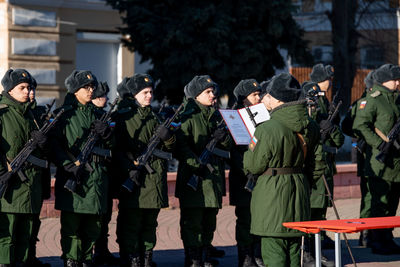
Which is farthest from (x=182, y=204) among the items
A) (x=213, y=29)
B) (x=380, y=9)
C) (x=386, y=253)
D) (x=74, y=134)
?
(x=380, y=9)

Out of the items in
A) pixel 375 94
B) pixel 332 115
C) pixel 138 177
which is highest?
pixel 375 94

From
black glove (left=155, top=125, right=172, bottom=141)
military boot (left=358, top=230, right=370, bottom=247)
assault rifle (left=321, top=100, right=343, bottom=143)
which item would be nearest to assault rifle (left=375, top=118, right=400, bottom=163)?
assault rifle (left=321, top=100, right=343, bottom=143)

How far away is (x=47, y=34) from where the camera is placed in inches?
756

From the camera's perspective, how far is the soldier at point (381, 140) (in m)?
11.4

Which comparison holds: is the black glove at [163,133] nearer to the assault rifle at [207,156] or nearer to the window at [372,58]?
the assault rifle at [207,156]

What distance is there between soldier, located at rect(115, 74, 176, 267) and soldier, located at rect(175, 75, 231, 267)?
0.29 metres

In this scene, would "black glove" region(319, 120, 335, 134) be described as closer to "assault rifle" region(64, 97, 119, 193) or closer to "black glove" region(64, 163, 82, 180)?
"assault rifle" region(64, 97, 119, 193)

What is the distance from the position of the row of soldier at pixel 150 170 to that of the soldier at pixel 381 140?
67cm

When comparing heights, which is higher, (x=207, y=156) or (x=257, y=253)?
(x=207, y=156)

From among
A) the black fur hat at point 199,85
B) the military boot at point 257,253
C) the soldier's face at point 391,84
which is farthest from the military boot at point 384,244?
the black fur hat at point 199,85

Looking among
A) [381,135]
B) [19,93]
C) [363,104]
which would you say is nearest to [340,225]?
[19,93]

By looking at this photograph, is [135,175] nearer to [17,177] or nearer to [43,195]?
[43,195]

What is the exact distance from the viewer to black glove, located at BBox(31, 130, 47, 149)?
8930 mm

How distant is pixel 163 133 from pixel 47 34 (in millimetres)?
10176
